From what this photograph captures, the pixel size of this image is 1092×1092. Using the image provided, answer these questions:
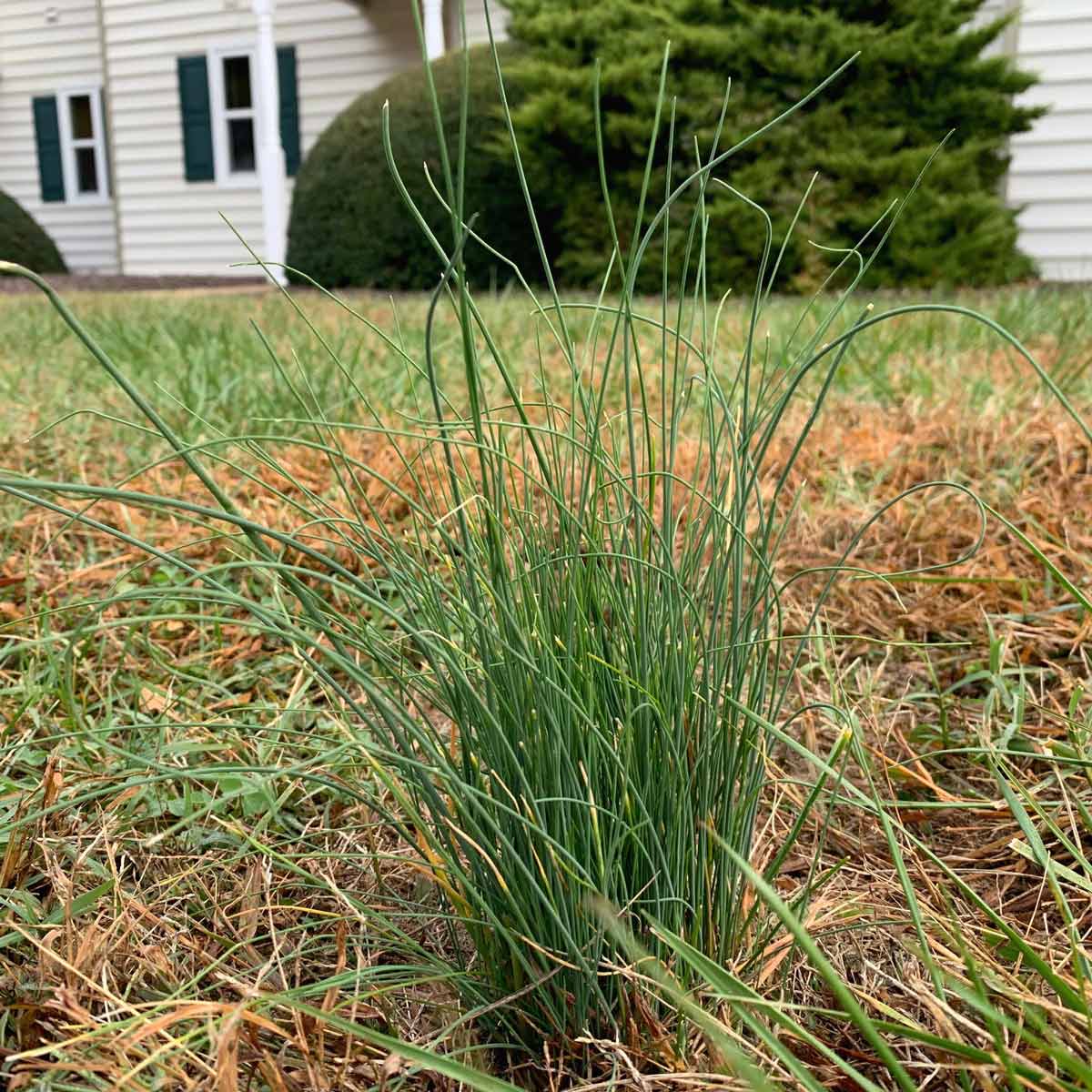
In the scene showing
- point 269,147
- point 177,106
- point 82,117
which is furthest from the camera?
point 82,117

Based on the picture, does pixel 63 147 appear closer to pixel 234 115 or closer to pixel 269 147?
pixel 234 115

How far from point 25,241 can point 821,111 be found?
9.82m

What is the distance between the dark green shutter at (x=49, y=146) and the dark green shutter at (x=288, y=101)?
4.42 m

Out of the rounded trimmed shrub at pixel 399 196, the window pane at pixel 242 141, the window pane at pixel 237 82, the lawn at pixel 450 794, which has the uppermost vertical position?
the window pane at pixel 237 82

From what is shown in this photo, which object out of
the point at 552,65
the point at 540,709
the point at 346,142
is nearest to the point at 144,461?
the point at 540,709

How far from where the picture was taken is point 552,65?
22.3ft

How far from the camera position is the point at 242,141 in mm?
12914

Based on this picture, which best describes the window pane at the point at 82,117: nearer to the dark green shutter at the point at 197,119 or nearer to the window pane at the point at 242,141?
the dark green shutter at the point at 197,119

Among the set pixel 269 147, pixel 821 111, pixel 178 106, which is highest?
pixel 178 106

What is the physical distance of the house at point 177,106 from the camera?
11008 mm

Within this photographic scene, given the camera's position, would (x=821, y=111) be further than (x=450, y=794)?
Yes

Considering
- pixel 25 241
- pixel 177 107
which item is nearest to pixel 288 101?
pixel 177 107

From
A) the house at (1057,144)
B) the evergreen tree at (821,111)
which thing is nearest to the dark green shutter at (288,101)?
the evergreen tree at (821,111)

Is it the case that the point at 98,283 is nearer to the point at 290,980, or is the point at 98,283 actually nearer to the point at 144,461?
the point at 144,461
